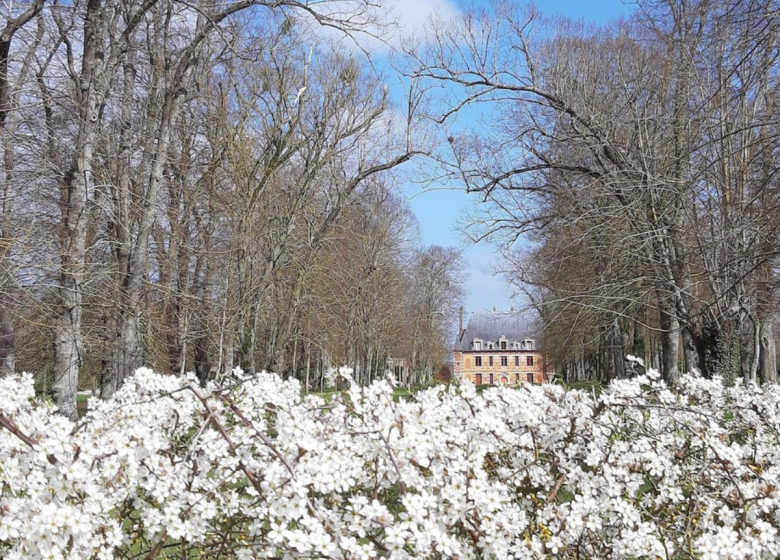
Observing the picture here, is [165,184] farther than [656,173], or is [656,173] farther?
[165,184]

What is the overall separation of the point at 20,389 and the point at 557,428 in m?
2.44

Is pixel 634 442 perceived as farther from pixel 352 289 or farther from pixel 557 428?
pixel 352 289

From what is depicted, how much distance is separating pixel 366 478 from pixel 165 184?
1320 cm

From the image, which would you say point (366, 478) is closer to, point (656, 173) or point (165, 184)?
point (656, 173)

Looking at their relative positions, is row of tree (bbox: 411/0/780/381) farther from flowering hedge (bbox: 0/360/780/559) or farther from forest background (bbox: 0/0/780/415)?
flowering hedge (bbox: 0/360/780/559)

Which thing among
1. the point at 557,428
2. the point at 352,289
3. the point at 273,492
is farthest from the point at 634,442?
the point at 352,289

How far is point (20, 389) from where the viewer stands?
296 centimetres

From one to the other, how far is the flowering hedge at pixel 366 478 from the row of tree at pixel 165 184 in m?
5.10

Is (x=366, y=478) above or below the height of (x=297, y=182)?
below

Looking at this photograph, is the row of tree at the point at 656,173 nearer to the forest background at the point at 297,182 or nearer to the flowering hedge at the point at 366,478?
the forest background at the point at 297,182

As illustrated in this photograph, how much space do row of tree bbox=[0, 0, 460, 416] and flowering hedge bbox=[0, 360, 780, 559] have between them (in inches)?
201

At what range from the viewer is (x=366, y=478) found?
2.69m

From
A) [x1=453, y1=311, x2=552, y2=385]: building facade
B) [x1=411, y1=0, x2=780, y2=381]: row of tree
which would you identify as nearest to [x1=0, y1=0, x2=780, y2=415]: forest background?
[x1=411, y1=0, x2=780, y2=381]: row of tree

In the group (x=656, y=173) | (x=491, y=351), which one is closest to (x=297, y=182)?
(x=656, y=173)
